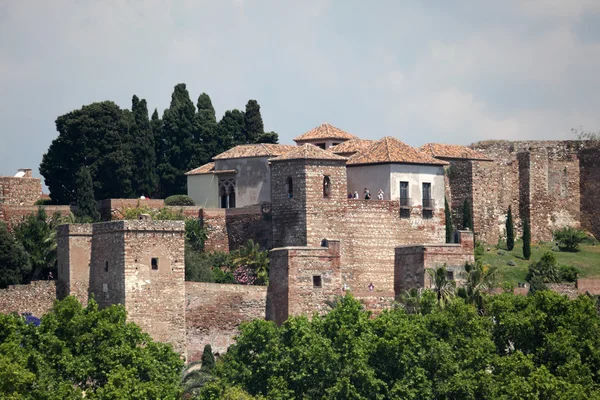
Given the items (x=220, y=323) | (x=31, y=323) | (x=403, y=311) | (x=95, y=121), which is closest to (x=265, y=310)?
(x=220, y=323)

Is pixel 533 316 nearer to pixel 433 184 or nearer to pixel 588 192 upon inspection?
pixel 433 184

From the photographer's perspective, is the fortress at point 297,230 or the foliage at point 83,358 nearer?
the foliage at point 83,358

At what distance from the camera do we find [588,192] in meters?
87.6

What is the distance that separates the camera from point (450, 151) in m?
81.1

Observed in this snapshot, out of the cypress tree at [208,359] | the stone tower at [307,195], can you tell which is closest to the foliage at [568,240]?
the stone tower at [307,195]

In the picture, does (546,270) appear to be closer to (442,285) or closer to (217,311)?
(442,285)

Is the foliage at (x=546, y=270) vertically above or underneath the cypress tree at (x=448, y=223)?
underneath

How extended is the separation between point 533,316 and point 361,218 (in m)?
11.6

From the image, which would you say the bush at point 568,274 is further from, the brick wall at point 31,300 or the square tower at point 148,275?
the brick wall at point 31,300

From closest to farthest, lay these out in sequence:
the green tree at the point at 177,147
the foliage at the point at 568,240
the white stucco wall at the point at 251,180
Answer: the white stucco wall at the point at 251,180 → the foliage at the point at 568,240 → the green tree at the point at 177,147

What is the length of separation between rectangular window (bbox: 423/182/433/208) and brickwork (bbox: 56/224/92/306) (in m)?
14.7

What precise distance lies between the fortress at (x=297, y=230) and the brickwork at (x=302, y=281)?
4cm

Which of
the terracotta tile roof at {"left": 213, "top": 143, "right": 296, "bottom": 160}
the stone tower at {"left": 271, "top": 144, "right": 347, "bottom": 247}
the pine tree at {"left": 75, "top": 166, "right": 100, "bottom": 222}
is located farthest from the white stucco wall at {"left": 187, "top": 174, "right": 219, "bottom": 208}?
the stone tower at {"left": 271, "top": 144, "right": 347, "bottom": 247}

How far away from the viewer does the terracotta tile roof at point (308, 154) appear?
70.6m
